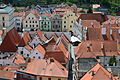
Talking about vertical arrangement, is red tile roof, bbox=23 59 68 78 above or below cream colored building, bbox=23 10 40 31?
above

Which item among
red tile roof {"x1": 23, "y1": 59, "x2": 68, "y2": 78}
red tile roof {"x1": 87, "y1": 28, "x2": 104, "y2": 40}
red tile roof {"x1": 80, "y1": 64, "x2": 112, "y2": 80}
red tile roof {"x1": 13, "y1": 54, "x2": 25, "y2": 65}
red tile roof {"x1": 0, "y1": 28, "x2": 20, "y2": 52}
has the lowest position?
red tile roof {"x1": 0, "y1": 28, "x2": 20, "y2": 52}

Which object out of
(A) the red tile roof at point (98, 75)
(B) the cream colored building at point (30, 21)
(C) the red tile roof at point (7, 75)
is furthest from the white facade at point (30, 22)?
(A) the red tile roof at point (98, 75)

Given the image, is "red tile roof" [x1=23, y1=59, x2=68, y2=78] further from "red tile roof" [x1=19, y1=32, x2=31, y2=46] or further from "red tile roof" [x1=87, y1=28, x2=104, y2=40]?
"red tile roof" [x1=87, y1=28, x2=104, y2=40]

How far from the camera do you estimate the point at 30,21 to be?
7425 centimetres

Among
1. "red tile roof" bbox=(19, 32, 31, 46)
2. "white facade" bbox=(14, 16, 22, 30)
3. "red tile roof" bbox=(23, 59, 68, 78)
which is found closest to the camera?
"red tile roof" bbox=(23, 59, 68, 78)

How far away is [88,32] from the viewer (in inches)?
2116

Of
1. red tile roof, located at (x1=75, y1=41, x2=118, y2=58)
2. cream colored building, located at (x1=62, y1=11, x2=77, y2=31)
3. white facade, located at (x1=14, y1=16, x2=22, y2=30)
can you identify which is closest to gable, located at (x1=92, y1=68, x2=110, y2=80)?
red tile roof, located at (x1=75, y1=41, x2=118, y2=58)

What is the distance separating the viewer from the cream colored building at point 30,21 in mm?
73875

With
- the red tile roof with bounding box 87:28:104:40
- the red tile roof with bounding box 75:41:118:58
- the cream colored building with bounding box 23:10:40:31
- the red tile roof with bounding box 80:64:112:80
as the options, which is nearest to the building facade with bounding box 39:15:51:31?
the cream colored building with bounding box 23:10:40:31

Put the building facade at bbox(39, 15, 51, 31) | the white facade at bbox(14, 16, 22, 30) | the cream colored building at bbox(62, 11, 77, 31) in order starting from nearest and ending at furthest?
the cream colored building at bbox(62, 11, 77, 31)
the building facade at bbox(39, 15, 51, 31)
the white facade at bbox(14, 16, 22, 30)

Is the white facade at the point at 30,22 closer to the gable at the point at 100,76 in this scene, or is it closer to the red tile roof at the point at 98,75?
the red tile roof at the point at 98,75

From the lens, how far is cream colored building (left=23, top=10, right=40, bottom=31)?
73875 mm

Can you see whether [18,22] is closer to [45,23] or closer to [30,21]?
[30,21]

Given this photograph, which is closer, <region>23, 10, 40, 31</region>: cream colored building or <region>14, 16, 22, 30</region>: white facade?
<region>23, 10, 40, 31</region>: cream colored building
